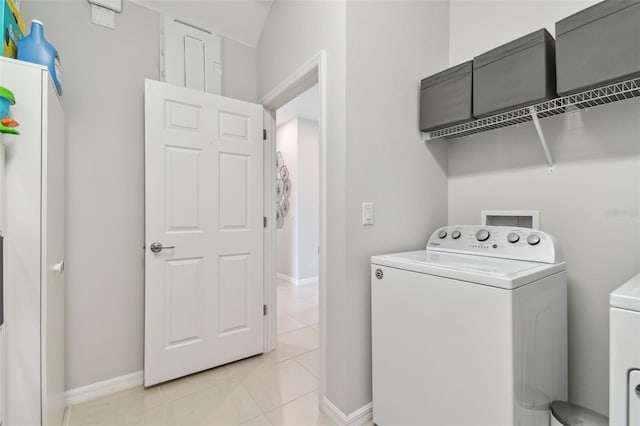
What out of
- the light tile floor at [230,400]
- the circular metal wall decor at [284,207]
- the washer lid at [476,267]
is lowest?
the light tile floor at [230,400]

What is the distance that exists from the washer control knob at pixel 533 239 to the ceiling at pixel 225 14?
236cm

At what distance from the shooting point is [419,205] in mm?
1830

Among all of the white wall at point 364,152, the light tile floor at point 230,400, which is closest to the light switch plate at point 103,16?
the white wall at point 364,152

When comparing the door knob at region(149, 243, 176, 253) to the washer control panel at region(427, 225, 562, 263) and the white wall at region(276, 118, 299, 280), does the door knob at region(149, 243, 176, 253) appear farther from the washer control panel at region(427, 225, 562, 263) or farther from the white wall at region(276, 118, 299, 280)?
the white wall at region(276, 118, 299, 280)

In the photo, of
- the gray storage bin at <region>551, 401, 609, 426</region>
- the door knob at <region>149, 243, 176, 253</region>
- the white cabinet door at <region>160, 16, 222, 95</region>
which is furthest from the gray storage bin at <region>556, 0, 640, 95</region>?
the door knob at <region>149, 243, 176, 253</region>

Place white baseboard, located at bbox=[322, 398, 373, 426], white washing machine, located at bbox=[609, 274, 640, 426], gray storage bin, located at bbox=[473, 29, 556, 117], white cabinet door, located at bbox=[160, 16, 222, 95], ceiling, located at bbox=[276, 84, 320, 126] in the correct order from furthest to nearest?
ceiling, located at bbox=[276, 84, 320, 126]
white cabinet door, located at bbox=[160, 16, 222, 95]
white baseboard, located at bbox=[322, 398, 373, 426]
gray storage bin, located at bbox=[473, 29, 556, 117]
white washing machine, located at bbox=[609, 274, 640, 426]

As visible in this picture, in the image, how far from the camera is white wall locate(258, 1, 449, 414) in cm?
154

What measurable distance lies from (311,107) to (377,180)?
2.89 meters

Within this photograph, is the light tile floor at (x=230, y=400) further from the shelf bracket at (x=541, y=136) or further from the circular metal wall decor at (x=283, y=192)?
the circular metal wall decor at (x=283, y=192)

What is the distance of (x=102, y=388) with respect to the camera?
1.80 metres

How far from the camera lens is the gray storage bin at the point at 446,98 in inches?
61.9

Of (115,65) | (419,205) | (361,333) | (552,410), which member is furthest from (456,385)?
(115,65)

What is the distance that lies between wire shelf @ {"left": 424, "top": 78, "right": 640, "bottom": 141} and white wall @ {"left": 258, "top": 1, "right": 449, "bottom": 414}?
27cm

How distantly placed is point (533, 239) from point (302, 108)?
11.5 ft
